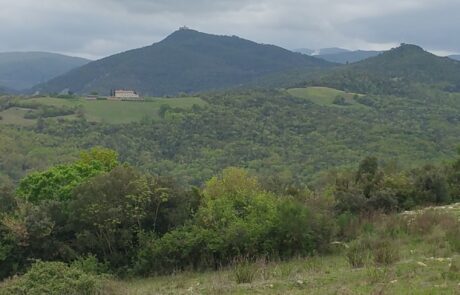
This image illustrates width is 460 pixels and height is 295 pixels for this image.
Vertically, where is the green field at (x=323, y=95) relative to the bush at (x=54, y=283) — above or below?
above

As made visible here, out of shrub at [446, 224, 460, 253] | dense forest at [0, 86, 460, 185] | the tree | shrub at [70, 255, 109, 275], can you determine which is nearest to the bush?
shrub at [70, 255, 109, 275]

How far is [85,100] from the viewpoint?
139000 millimetres

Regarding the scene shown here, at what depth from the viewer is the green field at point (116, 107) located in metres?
127

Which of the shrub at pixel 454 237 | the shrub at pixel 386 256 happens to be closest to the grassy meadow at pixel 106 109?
the shrub at pixel 454 237

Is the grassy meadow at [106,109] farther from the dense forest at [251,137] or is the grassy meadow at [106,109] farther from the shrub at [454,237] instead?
the shrub at [454,237]

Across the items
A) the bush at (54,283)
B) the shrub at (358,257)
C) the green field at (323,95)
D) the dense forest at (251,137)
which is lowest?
the dense forest at (251,137)

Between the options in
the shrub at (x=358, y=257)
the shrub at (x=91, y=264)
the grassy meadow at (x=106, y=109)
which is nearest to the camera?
the shrub at (x=358, y=257)

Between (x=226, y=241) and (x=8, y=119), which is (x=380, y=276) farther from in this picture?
(x=8, y=119)

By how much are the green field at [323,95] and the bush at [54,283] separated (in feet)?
468

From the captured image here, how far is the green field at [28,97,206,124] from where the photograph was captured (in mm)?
126812

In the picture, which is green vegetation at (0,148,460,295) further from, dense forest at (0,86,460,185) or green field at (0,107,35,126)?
green field at (0,107,35,126)

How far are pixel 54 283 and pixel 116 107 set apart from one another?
12516 centimetres

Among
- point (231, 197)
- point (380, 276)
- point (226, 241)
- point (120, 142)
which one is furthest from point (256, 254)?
point (120, 142)

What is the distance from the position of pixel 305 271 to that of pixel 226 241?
5302 mm
